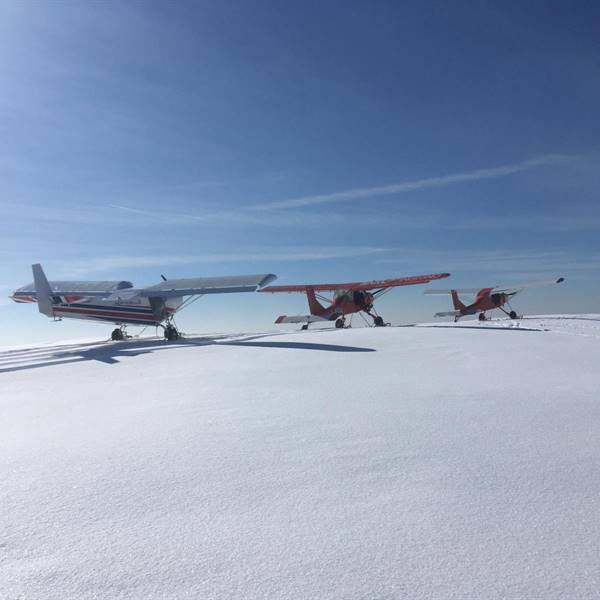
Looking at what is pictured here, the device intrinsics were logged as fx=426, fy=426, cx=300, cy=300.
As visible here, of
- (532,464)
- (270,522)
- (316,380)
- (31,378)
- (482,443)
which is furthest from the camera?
(31,378)

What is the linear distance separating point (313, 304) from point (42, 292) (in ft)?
51.7

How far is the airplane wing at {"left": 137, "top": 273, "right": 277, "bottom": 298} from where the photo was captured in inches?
746

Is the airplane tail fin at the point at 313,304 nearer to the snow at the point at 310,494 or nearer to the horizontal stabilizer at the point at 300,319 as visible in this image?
the horizontal stabilizer at the point at 300,319

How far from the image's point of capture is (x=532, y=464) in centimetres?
253

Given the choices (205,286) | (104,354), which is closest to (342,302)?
(205,286)

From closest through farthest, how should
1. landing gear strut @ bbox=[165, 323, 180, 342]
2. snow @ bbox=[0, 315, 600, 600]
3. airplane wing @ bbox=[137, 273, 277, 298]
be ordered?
snow @ bbox=[0, 315, 600, 600], airplane wing @ bbox=[137, 273, 277, 298], landing gear strut @ bbox=[165, 323, 180, 342]

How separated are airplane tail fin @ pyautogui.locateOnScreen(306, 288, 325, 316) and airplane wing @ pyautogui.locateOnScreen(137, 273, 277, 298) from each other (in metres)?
9.46

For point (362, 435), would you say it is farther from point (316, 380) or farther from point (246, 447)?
point (316, 380)

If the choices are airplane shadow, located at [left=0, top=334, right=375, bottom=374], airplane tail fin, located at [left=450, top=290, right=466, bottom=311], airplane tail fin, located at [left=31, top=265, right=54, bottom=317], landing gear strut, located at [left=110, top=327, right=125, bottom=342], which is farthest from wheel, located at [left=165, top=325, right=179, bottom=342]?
airplane tail fin, located at [left=450, top=290, right=466, bottom=311]

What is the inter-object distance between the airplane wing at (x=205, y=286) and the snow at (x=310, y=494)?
14.0 meters

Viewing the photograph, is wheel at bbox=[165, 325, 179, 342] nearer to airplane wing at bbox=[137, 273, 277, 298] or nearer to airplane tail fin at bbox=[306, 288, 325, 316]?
airplane wing at bbox=[137, 273, 277, 298]

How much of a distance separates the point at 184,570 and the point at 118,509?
732 mm

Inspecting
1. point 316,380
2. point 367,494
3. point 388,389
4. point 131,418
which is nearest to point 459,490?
point 367,494

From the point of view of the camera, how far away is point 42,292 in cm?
2164
